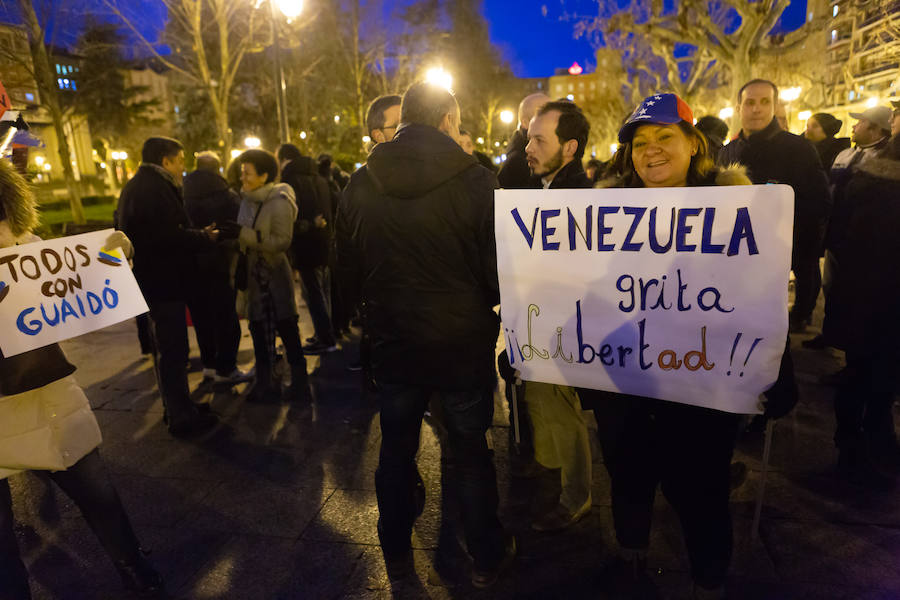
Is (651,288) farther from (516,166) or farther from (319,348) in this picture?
(319,348)

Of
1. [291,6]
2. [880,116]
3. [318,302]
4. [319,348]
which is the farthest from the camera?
[291,6]

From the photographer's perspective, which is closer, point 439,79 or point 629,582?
point 629,582

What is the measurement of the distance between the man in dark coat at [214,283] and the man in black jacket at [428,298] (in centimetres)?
281

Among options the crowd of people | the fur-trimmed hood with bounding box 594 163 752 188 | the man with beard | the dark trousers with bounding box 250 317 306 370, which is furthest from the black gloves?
the fur-trimmed hood with bounding box 594 163 752 188

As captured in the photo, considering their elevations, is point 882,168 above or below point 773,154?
below

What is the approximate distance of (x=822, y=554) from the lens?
2.54m

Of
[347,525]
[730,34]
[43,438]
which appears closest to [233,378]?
[347,525]

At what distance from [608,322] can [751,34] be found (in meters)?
11.3

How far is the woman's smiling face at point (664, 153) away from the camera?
6.81 ft

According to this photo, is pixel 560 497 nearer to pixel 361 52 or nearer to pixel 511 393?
pixel 511 393

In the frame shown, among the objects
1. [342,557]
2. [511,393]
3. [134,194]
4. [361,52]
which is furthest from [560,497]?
[361,52]

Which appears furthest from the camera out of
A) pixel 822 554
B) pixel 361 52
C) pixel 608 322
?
pixel 361 52

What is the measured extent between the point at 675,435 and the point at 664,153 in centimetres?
104

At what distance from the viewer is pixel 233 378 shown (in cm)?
502
